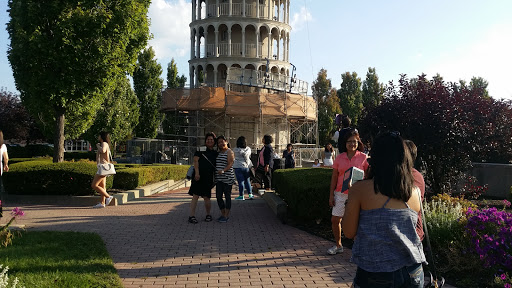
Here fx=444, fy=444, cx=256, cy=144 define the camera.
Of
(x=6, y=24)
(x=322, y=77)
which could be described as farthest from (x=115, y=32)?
(x=322, y=77)

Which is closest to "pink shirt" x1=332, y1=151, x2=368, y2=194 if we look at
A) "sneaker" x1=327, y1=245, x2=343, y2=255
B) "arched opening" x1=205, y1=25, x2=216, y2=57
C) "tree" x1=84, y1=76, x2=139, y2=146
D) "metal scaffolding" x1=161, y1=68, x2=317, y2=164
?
"sneaker" x1=327, y1=245, x2=343, y2=255

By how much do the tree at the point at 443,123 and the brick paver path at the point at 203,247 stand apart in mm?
4225

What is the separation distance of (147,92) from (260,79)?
1505 centimetres

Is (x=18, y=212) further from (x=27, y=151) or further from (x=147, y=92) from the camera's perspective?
(x=147, y=92)

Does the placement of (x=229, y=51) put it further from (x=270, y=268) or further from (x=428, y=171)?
(x=270, y=268)

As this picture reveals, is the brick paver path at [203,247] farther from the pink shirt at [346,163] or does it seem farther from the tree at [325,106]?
the tree at [325,106]

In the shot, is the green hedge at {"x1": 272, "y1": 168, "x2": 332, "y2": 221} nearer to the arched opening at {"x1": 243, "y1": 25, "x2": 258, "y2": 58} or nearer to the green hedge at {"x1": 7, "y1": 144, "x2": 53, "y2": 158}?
the arched opening at {"x1": 243, "y1": 25, "x2": 258, "y2": 58}

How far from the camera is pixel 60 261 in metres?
5.98

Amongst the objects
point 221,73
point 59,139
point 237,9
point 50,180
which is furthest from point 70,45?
point 237,9

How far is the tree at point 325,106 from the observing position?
53.4m

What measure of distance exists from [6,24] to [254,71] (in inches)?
860

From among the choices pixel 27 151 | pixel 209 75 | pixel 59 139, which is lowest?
Answer: pixel 27 151

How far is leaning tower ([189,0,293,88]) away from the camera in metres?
38.2

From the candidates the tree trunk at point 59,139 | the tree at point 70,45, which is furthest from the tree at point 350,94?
the tree trunk at point 59,139
